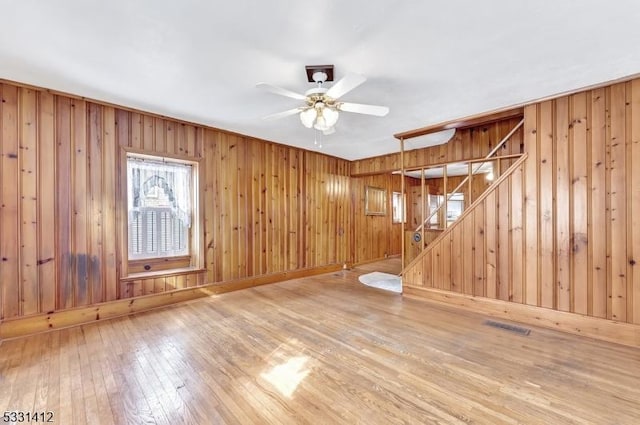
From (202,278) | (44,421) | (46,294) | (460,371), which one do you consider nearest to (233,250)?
(202,278)

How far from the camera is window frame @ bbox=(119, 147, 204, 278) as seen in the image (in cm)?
348

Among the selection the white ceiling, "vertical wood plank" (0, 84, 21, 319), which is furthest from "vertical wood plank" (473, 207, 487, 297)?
"vertical wood plank" (0, 84, 21, 319)

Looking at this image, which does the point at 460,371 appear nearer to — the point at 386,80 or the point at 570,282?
the point at 570,282

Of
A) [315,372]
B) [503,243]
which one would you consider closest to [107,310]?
[315,372]

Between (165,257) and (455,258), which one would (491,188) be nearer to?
(455,258)

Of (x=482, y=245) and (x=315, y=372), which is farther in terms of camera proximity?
(x=482, y=245)

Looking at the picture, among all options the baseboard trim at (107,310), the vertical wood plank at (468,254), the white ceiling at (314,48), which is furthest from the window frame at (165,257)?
the vertical wood plank at (468,254)

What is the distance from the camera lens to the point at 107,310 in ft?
10.9

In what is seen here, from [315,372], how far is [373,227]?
18.3 ft

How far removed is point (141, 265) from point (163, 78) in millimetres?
2491

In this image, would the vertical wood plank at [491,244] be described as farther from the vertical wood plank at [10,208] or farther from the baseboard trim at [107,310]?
the vertical wood plank at [10,208]

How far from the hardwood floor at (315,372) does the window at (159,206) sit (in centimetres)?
98

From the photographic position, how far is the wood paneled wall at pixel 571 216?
273cm

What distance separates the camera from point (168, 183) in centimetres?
398
